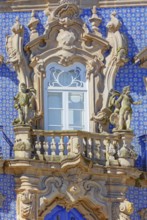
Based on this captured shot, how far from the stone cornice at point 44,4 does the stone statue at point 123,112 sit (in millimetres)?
A: 2306

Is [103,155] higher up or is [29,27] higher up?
[29,27]

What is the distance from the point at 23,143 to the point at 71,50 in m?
2.73

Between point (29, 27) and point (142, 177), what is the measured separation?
14.4 ft

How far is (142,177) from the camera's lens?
30.9 metres

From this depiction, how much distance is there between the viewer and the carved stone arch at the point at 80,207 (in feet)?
99.7

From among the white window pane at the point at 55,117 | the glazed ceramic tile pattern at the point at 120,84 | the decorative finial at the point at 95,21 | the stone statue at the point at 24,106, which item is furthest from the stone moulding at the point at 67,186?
the decorative finial at the point at 95,21

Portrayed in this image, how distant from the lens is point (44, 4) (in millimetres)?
31766

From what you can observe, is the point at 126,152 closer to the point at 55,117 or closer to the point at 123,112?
the point at 123,112

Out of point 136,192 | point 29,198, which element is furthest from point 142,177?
point 29,198

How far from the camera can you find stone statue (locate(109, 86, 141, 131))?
101ft

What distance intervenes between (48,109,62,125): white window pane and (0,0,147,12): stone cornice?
2489mm

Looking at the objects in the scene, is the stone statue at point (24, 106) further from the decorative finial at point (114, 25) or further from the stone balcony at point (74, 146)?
the decorative finial at point (114, 25)

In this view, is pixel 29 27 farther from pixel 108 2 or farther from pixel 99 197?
pixel 99 197

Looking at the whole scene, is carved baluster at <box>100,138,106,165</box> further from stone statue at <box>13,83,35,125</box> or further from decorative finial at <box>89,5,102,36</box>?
decorative finial at <box>89,5,102,36</box>
